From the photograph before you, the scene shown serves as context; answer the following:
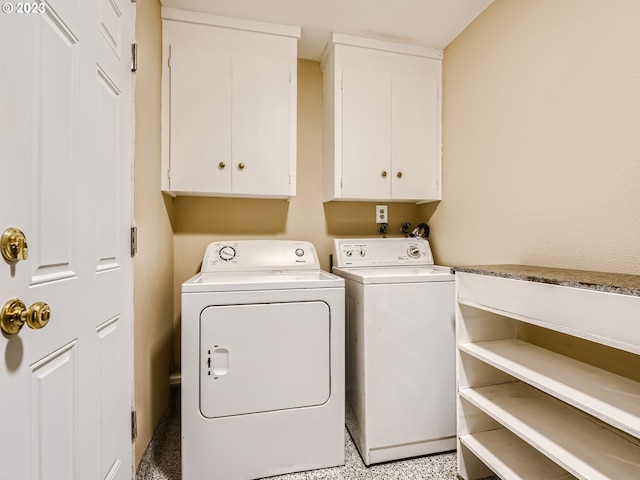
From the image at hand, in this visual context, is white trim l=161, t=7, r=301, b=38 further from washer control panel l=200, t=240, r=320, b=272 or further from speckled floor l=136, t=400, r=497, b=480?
speckled floor l=136, t=400, r=497, b=480

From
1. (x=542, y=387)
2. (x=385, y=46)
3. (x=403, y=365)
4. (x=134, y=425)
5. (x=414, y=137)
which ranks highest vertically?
(x=385, y=46)

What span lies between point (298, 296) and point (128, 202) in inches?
33.5

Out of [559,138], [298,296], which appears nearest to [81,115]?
[298,296]

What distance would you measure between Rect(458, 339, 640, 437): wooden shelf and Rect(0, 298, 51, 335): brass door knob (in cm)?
144

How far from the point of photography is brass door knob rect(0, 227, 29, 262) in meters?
0.62

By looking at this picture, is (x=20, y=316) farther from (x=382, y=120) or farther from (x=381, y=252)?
(x=382, y=120)

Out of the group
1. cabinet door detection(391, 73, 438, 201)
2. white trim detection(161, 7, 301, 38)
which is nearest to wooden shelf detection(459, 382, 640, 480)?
cabinet door detection(391, 73, 438, 201)

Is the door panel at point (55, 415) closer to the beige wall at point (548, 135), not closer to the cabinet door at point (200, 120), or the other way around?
the cabinet door at point (200, 120)

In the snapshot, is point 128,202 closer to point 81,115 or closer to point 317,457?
point 81,115

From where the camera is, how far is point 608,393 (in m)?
0.99

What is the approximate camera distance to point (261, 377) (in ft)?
4.77

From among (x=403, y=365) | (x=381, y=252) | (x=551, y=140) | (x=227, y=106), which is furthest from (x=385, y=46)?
(x=403, y=365)

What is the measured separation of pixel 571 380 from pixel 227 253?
1.82 meters

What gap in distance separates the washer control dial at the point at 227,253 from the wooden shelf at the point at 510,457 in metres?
1.59
